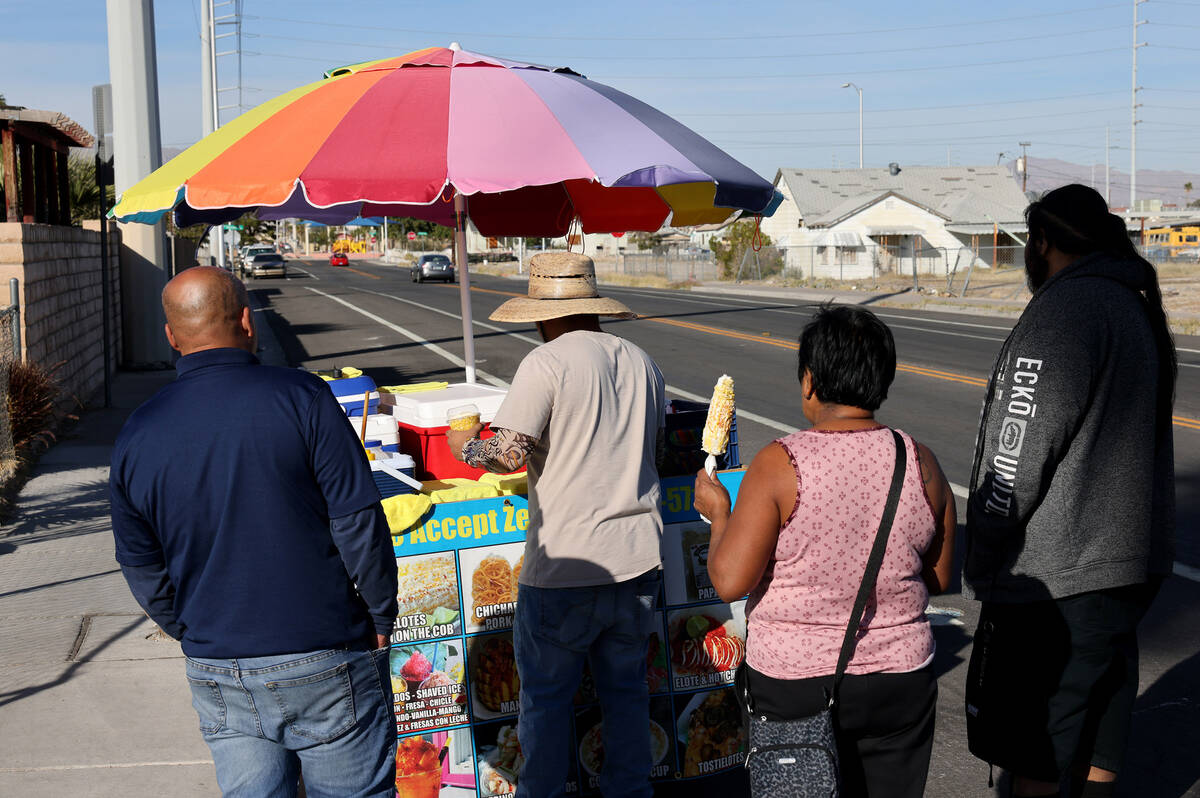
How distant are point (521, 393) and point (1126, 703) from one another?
1.98 m

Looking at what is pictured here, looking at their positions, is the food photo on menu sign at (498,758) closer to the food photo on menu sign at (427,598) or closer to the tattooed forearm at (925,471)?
the food photo on menu sign at (427,598)

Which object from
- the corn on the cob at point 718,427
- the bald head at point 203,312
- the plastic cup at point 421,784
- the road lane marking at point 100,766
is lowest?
the road lane marking at point 100,766

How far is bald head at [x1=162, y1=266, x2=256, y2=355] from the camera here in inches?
106

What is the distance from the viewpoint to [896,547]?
8.91ft

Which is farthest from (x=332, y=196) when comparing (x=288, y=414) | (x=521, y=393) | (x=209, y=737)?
(x=209, y=737)

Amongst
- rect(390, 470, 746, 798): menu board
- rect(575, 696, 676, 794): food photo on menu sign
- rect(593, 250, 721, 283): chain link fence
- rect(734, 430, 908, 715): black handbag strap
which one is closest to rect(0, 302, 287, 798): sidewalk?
rect(390, 470, 746, 798): menu board

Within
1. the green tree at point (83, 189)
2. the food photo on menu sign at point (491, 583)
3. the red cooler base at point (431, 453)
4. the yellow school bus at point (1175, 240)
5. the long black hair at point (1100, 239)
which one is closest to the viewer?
the long black hair at point (1100, 239)

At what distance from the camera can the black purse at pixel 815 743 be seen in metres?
2.64

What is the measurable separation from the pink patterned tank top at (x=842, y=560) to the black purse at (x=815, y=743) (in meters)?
0.02

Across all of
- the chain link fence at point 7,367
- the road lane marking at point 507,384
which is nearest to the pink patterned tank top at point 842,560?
the road lane marking at point 507,384

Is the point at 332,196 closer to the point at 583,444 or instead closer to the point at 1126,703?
the point at 583,444

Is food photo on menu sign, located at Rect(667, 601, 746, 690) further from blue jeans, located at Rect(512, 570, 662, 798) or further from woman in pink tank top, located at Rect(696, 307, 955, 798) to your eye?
woman in pink tank top, located at Rect(696, 307, 955, 798)

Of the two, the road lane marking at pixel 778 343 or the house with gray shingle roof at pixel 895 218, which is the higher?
the house with gray shingle roof at pixel 895 218

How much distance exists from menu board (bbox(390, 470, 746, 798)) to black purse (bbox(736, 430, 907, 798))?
1.11m
